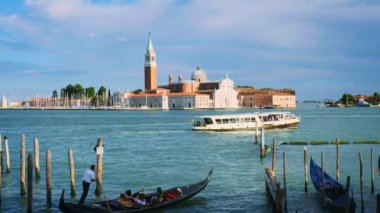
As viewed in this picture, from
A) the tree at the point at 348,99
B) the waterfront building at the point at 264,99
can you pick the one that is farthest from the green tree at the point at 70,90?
the tree at the point at 348,99

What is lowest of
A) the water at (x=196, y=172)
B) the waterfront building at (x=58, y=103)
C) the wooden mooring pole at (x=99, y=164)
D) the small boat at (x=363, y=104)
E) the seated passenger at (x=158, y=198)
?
the water at (x=196, y=172)

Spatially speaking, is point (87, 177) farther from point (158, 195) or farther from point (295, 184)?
point (295, 184)

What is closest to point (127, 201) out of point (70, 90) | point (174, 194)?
point (174, 194)

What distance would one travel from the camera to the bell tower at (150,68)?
12462 centimetres

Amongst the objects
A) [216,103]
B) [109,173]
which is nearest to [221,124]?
[109,173]

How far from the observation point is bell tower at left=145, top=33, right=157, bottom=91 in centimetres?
12462

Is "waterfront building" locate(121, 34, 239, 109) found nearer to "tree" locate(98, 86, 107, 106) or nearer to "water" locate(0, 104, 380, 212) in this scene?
"tree" locate(98, 86, 107, 106)

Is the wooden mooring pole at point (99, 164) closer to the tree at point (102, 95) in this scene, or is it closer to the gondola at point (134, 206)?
the gondola at point (134, 206)

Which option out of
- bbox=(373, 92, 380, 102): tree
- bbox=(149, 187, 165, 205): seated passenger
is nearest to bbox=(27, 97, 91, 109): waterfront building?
bbox=(373, 92, 380, 102): tree

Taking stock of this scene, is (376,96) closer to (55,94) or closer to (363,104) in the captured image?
(363,104)

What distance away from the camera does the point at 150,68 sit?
125 m

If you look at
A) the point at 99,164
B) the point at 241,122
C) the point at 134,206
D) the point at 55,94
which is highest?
the point at 55,94

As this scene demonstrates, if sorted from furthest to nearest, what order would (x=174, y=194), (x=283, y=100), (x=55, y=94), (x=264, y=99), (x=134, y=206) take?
(x=55, y=94) < (x=283, y=100) < (x=264, y=99) < (x=174, y=194) < (x=134, y=206)

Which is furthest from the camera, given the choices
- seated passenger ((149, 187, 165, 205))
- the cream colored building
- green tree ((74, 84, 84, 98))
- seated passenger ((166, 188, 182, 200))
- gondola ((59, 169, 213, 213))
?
the cream colored building
